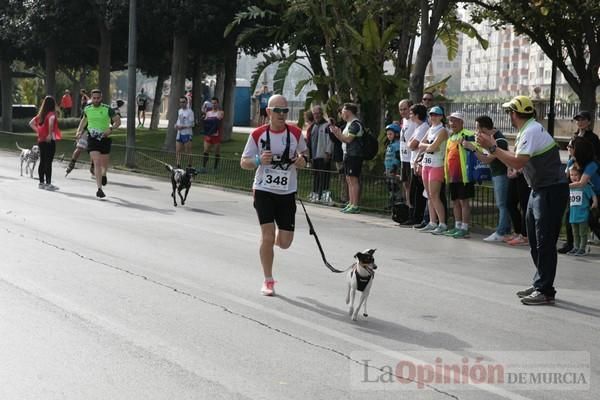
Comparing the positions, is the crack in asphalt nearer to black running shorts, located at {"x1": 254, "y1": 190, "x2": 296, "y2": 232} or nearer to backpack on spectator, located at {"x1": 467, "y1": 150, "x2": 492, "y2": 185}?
black running shorts, located at {"x1": 254, "y1": 190, "x2": 296, "y2": 232}

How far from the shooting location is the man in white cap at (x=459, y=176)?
15602 mm

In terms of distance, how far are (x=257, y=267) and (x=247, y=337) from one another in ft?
12.2

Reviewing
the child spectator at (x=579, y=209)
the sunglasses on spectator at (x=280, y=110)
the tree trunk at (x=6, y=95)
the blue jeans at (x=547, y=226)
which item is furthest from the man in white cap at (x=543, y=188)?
the tree trunk at (x=6, y=95)

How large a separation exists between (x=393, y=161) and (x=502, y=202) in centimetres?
333

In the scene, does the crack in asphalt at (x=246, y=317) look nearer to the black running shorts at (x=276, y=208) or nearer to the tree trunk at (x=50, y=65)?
the black running shorts at (x=276, y=208)

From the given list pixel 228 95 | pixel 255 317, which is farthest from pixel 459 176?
pixel 228 95

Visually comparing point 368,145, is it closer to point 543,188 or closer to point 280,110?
point 543,188

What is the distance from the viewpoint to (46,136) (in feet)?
70.3

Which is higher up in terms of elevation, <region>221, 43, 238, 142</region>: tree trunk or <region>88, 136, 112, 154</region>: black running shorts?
<region>221, 43, 238, 142</region>: tree trunk

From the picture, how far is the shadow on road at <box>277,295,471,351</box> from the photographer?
8.20 m

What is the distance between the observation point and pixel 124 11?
37.1 meters

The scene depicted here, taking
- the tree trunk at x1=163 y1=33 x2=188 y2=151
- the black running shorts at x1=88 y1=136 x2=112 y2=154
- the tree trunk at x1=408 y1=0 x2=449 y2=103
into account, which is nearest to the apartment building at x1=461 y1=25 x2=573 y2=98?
the tree trunk at x1=163 y1=33 x2=188 y2=151

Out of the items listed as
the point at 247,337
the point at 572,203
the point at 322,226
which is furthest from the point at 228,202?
the point at 247,337

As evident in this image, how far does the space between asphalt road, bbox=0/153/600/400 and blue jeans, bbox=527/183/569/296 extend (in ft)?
1.05
